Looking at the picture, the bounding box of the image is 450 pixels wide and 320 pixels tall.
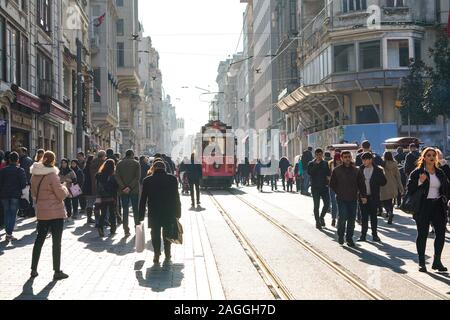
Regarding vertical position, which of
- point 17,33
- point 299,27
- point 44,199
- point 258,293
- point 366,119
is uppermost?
point 299,27

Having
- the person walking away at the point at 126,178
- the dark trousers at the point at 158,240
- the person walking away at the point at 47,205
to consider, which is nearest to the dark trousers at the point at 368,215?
the dark trousers at the point at 158,240

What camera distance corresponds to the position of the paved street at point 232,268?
8.04 metres

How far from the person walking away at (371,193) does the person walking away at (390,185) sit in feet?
8.21

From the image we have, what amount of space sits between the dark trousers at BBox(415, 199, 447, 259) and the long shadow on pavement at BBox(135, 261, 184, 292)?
3275mm

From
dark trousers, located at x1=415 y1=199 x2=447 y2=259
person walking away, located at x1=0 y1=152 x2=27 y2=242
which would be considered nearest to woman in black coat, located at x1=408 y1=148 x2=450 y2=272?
dark trousers, located at x1=415 y1=199 x2=447 y2=259

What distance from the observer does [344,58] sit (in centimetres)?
3828

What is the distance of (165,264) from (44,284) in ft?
6.89

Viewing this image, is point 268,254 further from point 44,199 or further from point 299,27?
point 299,27

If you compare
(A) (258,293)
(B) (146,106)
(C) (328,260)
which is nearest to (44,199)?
(A) (258,293)

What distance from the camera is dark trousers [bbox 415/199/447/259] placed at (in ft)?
31.0

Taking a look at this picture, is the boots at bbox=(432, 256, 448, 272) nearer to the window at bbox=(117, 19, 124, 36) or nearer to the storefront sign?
the storefront sign

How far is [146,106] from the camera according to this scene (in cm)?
11044

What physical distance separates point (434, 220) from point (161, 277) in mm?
3710

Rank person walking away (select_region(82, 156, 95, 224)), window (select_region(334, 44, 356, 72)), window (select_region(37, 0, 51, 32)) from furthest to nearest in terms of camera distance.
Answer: window (select_region(334, 44, 356, 72)) < window (select_region(37, 0, 51, 32)) < person walking away (select_region(82, 156, 95, 224))
